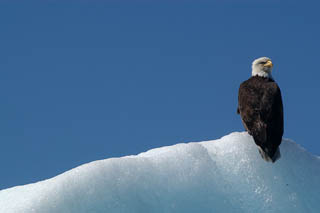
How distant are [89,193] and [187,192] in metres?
1.10

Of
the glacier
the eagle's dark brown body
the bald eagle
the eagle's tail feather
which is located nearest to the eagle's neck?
the bald eagle

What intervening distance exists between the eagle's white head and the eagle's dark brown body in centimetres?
19

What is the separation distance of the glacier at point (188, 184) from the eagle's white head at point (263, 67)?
Answer: 1151 millimetres

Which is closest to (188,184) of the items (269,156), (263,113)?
(269,156)

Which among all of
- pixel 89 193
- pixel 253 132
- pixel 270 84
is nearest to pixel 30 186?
pixel 89 193

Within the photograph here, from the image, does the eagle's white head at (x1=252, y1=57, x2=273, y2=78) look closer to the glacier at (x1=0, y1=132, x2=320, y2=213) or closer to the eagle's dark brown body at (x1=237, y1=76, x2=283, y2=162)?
→ the eagle's dark brown body at (x1=237, y1=76, x2=283, y2=162)

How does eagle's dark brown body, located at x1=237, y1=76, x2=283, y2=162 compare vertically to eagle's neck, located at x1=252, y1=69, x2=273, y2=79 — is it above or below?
below

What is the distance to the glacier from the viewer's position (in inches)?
230

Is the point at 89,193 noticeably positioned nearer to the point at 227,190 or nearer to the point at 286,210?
the point at 227,190

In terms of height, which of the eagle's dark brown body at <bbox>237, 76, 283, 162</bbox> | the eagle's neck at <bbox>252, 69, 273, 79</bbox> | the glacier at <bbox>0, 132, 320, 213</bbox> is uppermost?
the eagle's neck at <bbox>252, 69, 273, 79</bbox>

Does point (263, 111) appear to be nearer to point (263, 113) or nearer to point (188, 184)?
point (263, 113)

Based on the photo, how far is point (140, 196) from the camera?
6113 mm

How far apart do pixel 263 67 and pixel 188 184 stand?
234 cm

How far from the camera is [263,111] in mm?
7125
